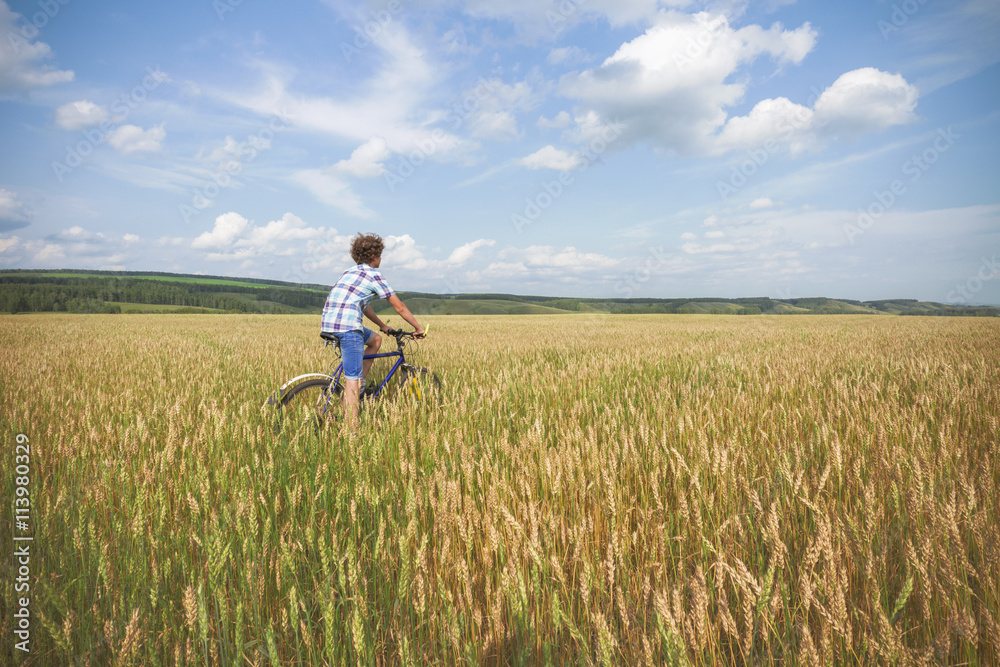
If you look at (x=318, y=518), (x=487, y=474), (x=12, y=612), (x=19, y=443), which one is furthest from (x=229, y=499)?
(x=19, y=443)

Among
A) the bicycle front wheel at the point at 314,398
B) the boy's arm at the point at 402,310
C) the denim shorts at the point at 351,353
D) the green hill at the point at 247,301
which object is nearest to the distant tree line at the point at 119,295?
the green hill at the point at 247,301

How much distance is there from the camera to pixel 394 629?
5.93 ft

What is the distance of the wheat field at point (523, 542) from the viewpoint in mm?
1513

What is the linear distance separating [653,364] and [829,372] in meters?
2.62

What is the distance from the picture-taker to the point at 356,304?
5.24m

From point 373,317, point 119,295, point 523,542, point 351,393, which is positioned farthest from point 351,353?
point 119,295

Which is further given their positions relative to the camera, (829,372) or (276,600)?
(829,372)

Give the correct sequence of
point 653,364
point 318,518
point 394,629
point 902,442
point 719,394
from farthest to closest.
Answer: point 653,364, point 719,394, point 902,442, point 318,518, point 394,629

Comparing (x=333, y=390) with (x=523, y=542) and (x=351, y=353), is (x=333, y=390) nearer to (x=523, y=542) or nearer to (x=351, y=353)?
(x=351, y=353)

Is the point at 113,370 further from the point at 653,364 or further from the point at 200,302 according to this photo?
the point at 200,302

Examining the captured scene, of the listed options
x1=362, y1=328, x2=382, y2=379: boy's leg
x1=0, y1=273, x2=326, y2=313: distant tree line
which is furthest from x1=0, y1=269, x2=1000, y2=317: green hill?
x1=362, y1=328, x2=382, y2=379: boy's leg

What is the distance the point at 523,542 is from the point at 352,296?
12.8ft

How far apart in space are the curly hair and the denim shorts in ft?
3.10

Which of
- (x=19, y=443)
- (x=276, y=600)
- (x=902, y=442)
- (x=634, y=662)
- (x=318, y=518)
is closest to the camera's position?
(x=634, y=662)
